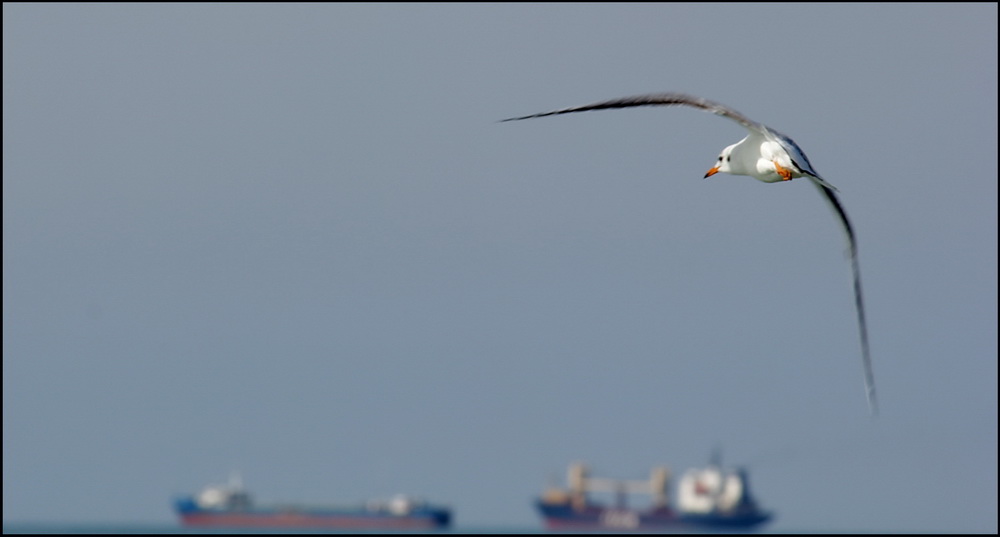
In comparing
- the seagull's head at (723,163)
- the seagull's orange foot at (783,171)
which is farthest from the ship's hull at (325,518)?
the seagull's orange foot at (783,171)

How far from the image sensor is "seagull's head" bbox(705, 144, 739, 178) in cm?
2634

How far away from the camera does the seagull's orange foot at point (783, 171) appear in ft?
77.3

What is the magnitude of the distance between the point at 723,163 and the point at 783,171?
3.03 metres

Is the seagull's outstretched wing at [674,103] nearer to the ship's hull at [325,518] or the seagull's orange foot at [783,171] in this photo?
the seagull's orange foot at [783,171]

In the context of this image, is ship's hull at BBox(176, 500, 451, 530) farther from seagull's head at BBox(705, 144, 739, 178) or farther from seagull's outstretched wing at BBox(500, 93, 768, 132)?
seagull's outstretched wing at BBox(500, 93, 768, 132)

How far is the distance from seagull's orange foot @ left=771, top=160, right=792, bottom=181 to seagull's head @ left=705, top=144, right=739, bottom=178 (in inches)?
87.2

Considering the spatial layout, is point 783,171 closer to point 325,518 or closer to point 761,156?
point 761,156

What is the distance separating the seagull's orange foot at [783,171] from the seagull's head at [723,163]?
2.22 meters

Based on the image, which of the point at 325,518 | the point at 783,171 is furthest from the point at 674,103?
the point at 325,518

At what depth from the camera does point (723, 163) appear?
26.7 metres

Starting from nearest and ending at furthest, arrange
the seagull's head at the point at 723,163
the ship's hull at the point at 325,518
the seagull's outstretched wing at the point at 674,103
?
the seagull's outstretched wing at the point at 674,103 → the seagull's head at the point at 723,163 → the ship's hull at the point at 325,518

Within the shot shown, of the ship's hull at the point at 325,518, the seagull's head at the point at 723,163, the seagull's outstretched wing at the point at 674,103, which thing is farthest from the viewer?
the ship's hull at the point at 325,518

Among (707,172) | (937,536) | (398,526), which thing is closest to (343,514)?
(398,526)

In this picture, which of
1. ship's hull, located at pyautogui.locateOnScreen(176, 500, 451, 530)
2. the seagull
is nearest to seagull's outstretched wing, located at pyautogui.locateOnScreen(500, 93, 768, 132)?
the seagull
